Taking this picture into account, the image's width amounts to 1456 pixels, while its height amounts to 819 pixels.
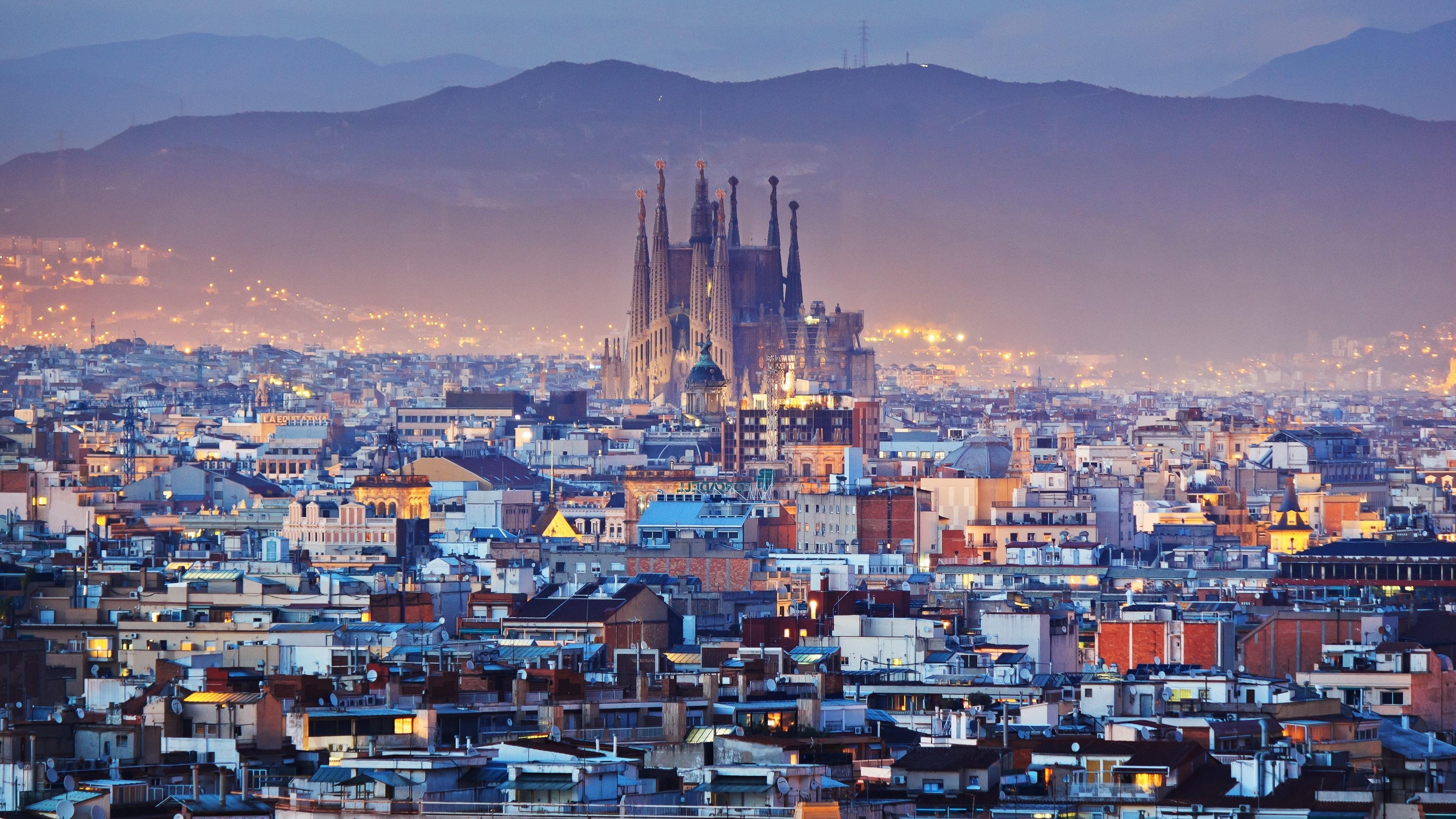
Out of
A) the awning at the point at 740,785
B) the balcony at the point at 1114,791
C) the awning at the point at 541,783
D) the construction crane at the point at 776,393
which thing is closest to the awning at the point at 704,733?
the balcony at the point at 1114,791

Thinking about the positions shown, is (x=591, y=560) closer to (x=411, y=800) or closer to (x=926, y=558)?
(x=926, y=558)

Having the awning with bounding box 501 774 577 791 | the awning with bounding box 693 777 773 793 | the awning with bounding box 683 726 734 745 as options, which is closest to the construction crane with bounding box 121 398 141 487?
the awning with bounding box 683 726 734 745

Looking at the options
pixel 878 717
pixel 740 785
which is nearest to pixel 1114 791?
pixel 740 785

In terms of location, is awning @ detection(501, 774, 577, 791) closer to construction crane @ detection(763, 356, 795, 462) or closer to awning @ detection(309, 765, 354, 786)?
awning @ detection(309, 765, 354, 786)

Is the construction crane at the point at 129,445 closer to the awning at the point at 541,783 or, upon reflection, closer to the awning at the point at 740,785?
the awning at the point at 541,783

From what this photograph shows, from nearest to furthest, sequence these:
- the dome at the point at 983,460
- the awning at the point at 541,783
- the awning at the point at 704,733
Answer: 1. the awning at the point at 541,783
2. the awning at the point at 704,733
3. the dome at the point at 983,460

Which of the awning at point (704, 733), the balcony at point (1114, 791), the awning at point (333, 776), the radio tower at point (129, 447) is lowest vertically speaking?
the balcony at point (1114, 791)

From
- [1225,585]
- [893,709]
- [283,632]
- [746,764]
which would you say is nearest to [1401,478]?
[1225,585]
